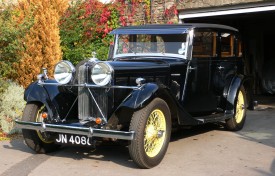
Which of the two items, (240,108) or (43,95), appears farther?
(240,108)

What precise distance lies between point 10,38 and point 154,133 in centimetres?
397

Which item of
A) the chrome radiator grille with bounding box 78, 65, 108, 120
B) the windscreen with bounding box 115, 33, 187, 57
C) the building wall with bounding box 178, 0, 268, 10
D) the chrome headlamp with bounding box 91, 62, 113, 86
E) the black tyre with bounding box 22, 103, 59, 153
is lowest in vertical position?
the black tyre with bounding box 22, 103, 59, 153

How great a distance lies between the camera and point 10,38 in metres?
7.70

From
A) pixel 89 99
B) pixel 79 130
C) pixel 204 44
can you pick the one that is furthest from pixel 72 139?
pixel 204 44

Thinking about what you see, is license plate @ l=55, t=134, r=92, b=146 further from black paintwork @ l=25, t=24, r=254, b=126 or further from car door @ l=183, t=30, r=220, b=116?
car door @ l=183, t=30, r=220, b=116

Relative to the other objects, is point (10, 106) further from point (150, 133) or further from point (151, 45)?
point (150, 133)

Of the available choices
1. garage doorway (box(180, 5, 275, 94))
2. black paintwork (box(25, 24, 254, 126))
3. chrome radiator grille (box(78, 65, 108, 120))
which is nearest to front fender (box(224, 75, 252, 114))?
black paintwork (box(25, 24, 254, 126))

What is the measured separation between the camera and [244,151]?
5848mm

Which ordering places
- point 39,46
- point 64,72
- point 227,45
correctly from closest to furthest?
point 64,72, point 227,45, point 39,46

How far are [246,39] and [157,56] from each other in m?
9.24

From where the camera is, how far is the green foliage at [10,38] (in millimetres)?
7621

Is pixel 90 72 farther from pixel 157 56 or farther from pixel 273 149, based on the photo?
pixel 273 149

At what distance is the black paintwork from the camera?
5.11 meters

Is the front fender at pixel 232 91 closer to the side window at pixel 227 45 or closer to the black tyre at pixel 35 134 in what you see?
the side window at pixel 227 45
